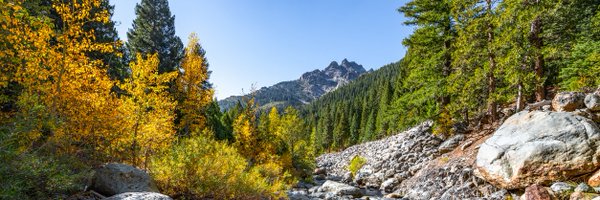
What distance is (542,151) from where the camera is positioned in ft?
32.2

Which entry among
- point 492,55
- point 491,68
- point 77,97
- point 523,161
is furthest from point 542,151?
point 77,97

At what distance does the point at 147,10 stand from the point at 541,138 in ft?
89.2

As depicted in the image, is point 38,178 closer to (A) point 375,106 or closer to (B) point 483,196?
(B) point 483,196

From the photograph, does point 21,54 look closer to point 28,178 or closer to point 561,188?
point 28,178

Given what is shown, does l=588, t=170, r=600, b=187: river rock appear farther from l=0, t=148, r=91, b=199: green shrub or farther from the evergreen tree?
the evergreen tree

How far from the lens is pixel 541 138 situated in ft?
33.3

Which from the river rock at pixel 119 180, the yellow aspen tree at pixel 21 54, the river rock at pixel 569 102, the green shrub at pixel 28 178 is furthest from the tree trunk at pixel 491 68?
the yellow aspen tree at pixel 21 54

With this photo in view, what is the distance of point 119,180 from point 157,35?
20.3 meters

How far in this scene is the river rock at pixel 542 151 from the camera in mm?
9320

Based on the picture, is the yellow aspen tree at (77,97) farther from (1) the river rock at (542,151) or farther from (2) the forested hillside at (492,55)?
(2) the forested hillside at (492,55)

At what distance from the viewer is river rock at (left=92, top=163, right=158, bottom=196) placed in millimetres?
7785

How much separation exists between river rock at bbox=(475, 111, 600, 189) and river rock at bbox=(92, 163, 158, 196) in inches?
431

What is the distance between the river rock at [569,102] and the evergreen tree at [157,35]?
78.0ft

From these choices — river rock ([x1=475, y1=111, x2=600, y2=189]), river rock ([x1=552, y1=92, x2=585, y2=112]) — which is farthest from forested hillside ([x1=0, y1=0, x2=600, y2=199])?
river rock ([x1=475, y1=111, x2=600, y2=189])
